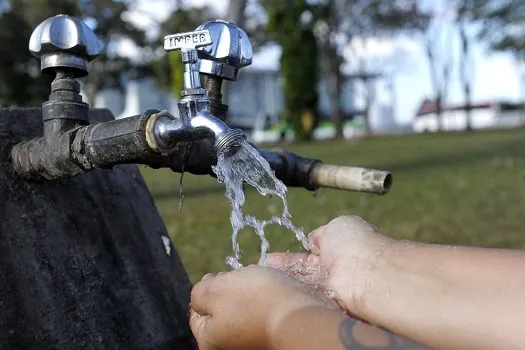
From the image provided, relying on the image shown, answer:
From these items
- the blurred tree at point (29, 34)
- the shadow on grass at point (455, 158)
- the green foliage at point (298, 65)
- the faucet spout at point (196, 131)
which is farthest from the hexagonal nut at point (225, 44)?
the blurred tree at point (29, 34)

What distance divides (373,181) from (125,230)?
494 mm

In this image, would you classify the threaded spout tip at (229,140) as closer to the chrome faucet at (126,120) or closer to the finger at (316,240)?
the chrome faucet at (126,120)

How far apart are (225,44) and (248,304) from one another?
47 cm

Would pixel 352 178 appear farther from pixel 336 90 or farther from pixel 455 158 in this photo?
pixel 336 90

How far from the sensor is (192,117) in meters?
1.02

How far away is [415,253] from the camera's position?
3.14 ft

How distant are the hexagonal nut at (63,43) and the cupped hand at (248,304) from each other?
1.64 ft

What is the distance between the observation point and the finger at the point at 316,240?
1.12 metres

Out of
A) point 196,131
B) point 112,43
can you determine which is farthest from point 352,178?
point 112,43

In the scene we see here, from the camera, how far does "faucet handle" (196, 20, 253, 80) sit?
116 centimetres

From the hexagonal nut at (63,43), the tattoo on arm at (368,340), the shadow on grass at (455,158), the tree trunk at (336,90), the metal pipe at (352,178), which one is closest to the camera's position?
the tattoo on arm at (368,340)

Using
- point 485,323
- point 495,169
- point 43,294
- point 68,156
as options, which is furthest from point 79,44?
point 495,169

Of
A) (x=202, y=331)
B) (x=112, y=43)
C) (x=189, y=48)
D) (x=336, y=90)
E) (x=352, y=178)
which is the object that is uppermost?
(x=112, y=43)

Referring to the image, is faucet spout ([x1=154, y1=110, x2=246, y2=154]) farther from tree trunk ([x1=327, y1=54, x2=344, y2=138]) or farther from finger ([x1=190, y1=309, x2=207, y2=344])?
tree trunk ([x1=327, y1=54, x2=344, y2=138])
